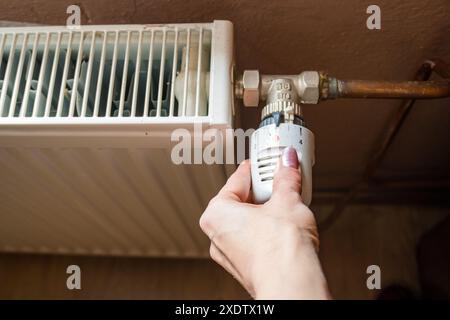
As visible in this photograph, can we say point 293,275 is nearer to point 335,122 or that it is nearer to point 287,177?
point 287,177

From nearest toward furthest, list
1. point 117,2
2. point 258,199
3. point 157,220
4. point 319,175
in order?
1. point 258,199
2. point 117,2
3. point 157,220
4. point 319,175

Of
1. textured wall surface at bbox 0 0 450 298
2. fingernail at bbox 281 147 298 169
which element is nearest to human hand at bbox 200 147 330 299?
fingernail at bbox 281 147 298 169

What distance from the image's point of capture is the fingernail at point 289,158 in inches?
17.2

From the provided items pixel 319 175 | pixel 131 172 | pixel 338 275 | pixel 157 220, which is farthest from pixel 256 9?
pixel 338 275

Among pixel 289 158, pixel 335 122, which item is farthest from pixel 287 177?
pixel 335 122

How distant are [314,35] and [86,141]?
0.34 metres

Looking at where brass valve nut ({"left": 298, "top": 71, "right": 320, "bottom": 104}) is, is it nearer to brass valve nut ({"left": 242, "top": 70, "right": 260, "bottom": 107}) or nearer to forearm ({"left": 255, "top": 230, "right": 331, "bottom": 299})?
brass valve nut ({"left": 242, "top": 70, "right": 260, "bottom": 107})

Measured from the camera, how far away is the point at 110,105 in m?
0.52

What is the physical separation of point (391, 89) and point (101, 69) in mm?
344

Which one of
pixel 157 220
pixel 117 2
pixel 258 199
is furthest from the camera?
pixel 157 220

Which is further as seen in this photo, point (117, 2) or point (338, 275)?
point (338, 275)
